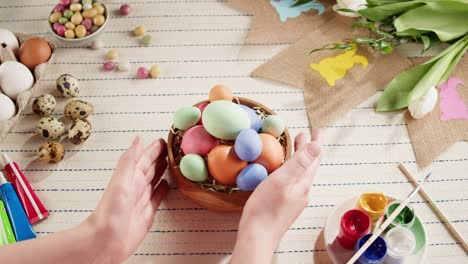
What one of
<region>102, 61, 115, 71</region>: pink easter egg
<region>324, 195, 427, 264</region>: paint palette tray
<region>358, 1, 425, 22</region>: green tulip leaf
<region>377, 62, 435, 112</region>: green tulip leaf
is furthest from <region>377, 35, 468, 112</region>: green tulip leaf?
<region>102, 61, 115, 71</region>: pink easter egg

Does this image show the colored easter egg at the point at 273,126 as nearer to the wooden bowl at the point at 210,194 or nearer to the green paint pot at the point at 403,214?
the wooden bowl at the point at 210,194

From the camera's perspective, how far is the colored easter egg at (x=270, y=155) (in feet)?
3.07

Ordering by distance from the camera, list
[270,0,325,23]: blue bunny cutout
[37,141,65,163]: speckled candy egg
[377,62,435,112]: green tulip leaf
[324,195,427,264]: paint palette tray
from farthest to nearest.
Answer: [270,0,325,23]: blue bunny cutout → [377,62,435,112]: green tulip leaf → [37,141,65,163]: speckled candy egg → [324,195,427,264]: paint palette tray

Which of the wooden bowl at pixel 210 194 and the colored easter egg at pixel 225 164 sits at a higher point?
the colored easter egg at pixel 225 164

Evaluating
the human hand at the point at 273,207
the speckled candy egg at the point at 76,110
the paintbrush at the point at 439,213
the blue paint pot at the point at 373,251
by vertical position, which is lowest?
the paintbrush at the point at 439,213

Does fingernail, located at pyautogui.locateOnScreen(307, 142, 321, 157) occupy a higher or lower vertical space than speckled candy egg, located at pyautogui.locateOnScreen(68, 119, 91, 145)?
higher

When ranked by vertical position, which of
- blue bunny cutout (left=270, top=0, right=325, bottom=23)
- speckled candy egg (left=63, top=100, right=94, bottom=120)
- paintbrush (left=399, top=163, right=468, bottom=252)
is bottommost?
paintbrush (left=399, top=163, right=468, bottom=252)

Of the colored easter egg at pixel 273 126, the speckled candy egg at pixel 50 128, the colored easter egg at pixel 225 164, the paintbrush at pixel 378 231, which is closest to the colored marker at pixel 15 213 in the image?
the speckled candy egg at pixel 50 128

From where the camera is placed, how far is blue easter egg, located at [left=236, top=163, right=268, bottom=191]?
909 millimetres

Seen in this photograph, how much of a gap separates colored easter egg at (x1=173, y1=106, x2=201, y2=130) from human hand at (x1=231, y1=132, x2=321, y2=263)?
0.63 feet

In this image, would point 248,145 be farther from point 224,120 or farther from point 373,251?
point 373,251

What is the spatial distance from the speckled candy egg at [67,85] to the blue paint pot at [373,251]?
2.38ft

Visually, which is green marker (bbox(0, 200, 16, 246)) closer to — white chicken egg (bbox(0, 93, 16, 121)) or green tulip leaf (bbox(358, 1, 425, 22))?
white chicken egg (bbox(0, 93, 16, 121))

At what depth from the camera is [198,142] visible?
37.7 inches
